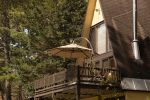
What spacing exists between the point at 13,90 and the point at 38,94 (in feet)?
70.9

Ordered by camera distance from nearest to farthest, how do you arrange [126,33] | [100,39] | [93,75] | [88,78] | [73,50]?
[88,78] < [93,75] < [73,50] < [126,33] < [100,39]

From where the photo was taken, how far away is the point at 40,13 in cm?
3206

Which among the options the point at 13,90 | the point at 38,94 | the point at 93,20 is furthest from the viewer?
the point at 13,90

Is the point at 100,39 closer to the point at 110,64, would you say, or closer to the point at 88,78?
the point at 110,64

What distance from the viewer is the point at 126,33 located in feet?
76.7

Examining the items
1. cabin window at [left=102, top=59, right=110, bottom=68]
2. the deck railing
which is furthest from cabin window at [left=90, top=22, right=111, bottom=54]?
the deck railing

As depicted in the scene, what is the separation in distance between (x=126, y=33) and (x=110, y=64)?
199cm

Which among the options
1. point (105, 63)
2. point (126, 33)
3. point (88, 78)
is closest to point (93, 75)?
point (88, 78)

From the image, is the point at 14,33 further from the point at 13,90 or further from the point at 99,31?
the point at 13,90

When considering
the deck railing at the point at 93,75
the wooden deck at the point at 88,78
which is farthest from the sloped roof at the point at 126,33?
the wooden deck at the point at 88,78

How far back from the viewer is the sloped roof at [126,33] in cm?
2202

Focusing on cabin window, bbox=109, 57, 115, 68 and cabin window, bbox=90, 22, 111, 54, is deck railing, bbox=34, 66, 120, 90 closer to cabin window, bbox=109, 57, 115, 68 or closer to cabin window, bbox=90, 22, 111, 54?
cabin window, bbox=109, 57, 115, 68

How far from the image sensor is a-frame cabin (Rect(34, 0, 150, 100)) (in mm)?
20766

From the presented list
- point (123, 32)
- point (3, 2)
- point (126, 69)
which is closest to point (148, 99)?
point (126, 69)
